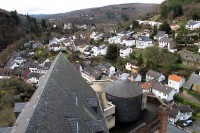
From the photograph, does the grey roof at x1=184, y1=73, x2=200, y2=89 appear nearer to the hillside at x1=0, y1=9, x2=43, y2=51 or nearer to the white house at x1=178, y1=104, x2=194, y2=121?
the white house at x1=178, y1=104, x2=194, y2=121

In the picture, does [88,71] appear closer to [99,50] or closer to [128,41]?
[99,50]

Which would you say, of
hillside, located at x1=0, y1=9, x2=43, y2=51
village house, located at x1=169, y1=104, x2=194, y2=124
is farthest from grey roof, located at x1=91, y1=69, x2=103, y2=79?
hillside, located at x1=0, y1=9, x2=43, y2=51

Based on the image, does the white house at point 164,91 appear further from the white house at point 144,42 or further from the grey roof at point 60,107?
the grey roof at point 60,107

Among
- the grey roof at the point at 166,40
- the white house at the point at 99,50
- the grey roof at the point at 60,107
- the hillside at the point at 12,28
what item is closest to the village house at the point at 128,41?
the white house at the point at 99,50

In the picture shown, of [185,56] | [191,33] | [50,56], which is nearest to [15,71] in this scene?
[50,56]

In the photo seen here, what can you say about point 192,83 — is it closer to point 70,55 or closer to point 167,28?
point 167,28

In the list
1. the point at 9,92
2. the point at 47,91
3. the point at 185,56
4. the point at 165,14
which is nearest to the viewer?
the point at 47,91
